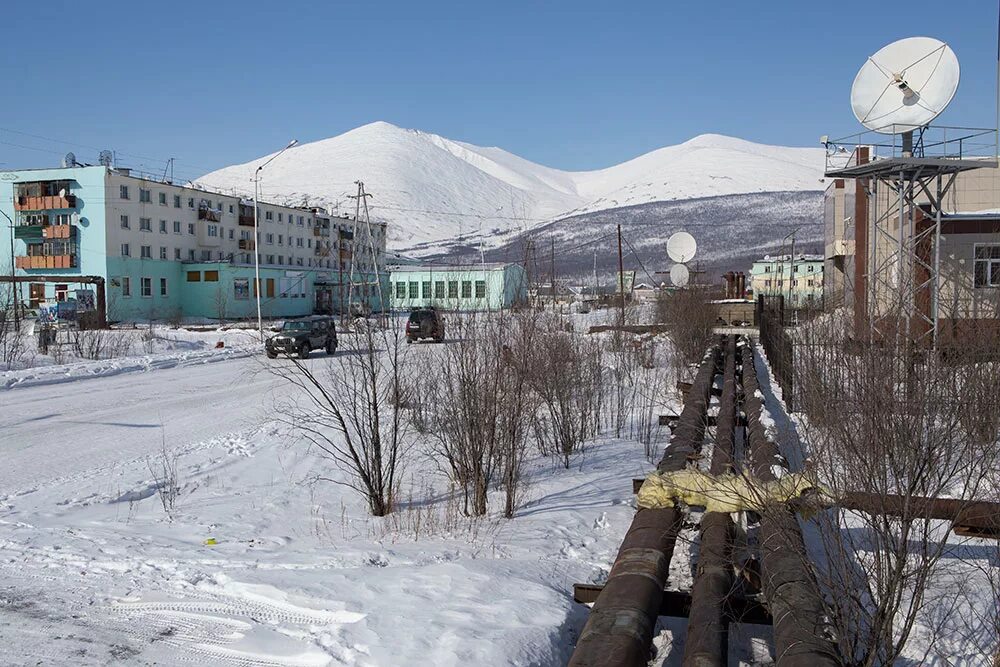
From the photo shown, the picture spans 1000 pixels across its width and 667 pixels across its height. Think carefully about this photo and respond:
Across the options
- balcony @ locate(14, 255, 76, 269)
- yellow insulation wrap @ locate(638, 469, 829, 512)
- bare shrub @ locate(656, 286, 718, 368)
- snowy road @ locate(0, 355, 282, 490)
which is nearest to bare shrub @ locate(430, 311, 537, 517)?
snowy road @ locate(0, 355, 282, 490)

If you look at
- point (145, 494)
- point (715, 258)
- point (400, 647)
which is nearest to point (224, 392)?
point (145, 494)

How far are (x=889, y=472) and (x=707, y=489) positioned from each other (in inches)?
63.8

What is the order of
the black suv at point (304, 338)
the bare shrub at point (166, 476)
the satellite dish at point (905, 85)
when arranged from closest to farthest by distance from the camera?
the bare shrub at point (166, 476) → the satellite dish at point (905, 85) → the black suv at point (304, 338)

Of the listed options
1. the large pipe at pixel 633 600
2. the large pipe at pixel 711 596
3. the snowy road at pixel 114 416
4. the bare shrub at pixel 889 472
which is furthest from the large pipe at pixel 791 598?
the snowy road at pixel 114 416

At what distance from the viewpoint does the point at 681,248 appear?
44.8m

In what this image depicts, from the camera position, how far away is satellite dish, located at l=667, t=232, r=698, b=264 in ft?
147

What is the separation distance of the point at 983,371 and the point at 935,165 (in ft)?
48.2

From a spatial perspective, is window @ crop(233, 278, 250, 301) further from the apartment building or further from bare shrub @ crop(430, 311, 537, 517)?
bare shrub @ crop(430, 311, 537, 517)

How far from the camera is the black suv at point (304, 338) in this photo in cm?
3015

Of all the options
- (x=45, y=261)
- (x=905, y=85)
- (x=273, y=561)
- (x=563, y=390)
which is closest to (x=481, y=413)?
(x=273, y=561)

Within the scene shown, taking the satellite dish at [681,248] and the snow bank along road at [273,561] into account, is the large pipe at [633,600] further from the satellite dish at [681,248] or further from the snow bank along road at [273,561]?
the satellite dish at [681,248]

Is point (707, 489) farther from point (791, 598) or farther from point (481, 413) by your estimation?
point (481, 413)

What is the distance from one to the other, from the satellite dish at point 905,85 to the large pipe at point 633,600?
17405mm

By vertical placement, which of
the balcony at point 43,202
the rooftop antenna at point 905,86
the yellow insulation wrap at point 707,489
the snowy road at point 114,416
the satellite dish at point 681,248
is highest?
the balcony at point 43,202
